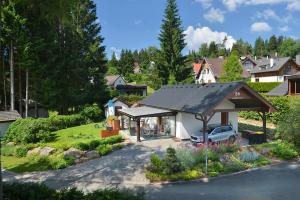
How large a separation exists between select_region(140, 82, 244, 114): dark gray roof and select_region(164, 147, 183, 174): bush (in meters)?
6.65

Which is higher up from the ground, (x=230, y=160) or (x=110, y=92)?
(x=110, y=92)

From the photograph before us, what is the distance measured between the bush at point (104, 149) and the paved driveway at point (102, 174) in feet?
1.44

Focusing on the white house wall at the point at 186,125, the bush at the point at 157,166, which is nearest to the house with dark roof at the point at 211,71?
the white house wall at the point at 186,125

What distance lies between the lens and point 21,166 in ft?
72.7

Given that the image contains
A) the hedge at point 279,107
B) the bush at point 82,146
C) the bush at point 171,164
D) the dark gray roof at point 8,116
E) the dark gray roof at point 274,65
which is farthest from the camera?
the dark gray roof at point 274,65

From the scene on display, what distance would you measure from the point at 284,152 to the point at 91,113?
26413mm

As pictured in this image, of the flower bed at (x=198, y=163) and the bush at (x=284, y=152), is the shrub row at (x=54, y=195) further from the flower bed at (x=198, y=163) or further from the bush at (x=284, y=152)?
the bush at (x=284, y=152)

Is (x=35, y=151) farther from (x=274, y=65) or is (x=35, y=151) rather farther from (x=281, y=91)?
(x=274, y=65)

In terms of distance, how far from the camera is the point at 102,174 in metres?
19.1

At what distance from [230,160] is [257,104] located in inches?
362

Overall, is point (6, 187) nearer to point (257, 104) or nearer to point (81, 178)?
point (81, 178)

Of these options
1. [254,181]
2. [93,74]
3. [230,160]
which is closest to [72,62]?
[93,74]

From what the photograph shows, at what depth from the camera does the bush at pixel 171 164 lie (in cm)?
1794

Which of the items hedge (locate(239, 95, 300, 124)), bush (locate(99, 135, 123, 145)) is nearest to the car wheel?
bush (locate(99, 135, 123, 145))
